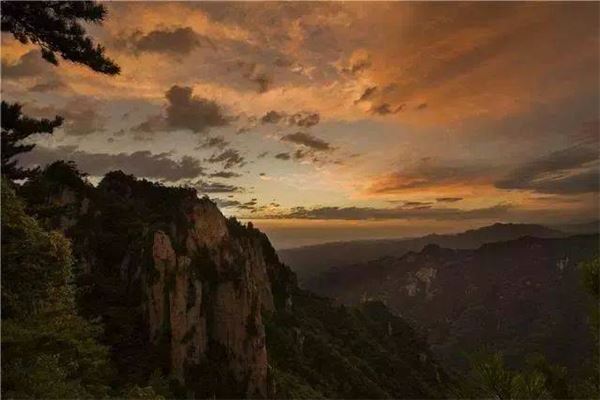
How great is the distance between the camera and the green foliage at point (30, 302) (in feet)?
39.3

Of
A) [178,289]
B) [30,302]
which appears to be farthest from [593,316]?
[178,289]

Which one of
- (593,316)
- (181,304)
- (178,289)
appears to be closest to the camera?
(593,316)

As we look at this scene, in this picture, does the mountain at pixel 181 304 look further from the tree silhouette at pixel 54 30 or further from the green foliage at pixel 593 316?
the green foliage at pixel 593 316

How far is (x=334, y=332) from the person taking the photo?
13338 centimetres

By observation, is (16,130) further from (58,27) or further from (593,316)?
(593,316)

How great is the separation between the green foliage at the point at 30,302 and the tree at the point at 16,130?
252 centimetres

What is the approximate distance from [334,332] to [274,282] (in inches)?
870

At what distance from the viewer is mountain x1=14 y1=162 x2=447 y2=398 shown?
54438 mm

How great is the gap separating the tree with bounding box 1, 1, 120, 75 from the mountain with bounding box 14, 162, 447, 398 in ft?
68.5

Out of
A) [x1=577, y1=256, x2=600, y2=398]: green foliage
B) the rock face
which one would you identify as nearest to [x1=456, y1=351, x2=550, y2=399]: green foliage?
[x1=577, y1=256, x2=600, y2=398]: green foliage

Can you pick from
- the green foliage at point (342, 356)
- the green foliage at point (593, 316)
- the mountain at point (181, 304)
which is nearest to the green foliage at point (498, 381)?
the green foliage at point (593, 316)

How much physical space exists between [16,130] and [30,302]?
16.7 feet

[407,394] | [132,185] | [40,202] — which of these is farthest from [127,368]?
[407,394]

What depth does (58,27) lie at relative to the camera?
12.9 m
